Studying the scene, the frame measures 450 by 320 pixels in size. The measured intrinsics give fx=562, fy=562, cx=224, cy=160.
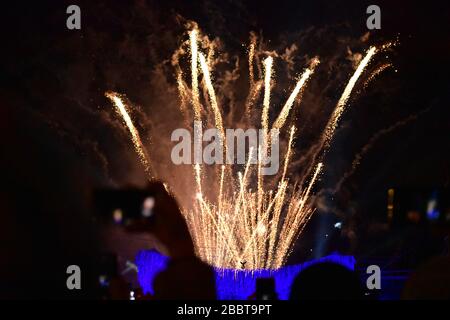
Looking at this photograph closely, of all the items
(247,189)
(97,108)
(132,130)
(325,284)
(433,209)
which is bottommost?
(325,284)

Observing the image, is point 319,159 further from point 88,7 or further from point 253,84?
point 88,7

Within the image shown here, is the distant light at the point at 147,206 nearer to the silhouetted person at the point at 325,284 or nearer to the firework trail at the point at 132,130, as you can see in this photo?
the silhouetted person at the point at 325,284

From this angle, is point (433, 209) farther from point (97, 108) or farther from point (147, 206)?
point (97, 108)

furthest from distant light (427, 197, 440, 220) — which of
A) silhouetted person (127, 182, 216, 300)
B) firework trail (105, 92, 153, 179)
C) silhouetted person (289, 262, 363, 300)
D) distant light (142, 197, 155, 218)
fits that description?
firework trail (105, 92, 153, 179)

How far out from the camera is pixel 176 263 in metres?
1.94

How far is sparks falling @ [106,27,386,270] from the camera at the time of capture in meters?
6.36

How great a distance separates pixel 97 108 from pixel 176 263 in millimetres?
4632

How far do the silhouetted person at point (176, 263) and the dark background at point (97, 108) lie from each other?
413 cm

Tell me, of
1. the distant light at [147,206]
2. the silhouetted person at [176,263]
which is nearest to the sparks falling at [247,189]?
the silhouetted person at [176,263]

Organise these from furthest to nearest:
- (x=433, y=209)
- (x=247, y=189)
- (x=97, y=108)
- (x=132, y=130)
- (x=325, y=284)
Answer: (x=247, y=189), (x=132, y=130), (x=97, y=108), (x=433, y=209), (x=325, y=284)

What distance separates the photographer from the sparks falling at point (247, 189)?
251 inches

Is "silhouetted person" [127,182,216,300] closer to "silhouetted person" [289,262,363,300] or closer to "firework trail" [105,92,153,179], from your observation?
"silhouetted person" [289,262,363,300]

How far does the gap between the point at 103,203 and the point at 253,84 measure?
4.85 meters

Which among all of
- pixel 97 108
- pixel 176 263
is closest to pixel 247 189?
pixel 97 108
